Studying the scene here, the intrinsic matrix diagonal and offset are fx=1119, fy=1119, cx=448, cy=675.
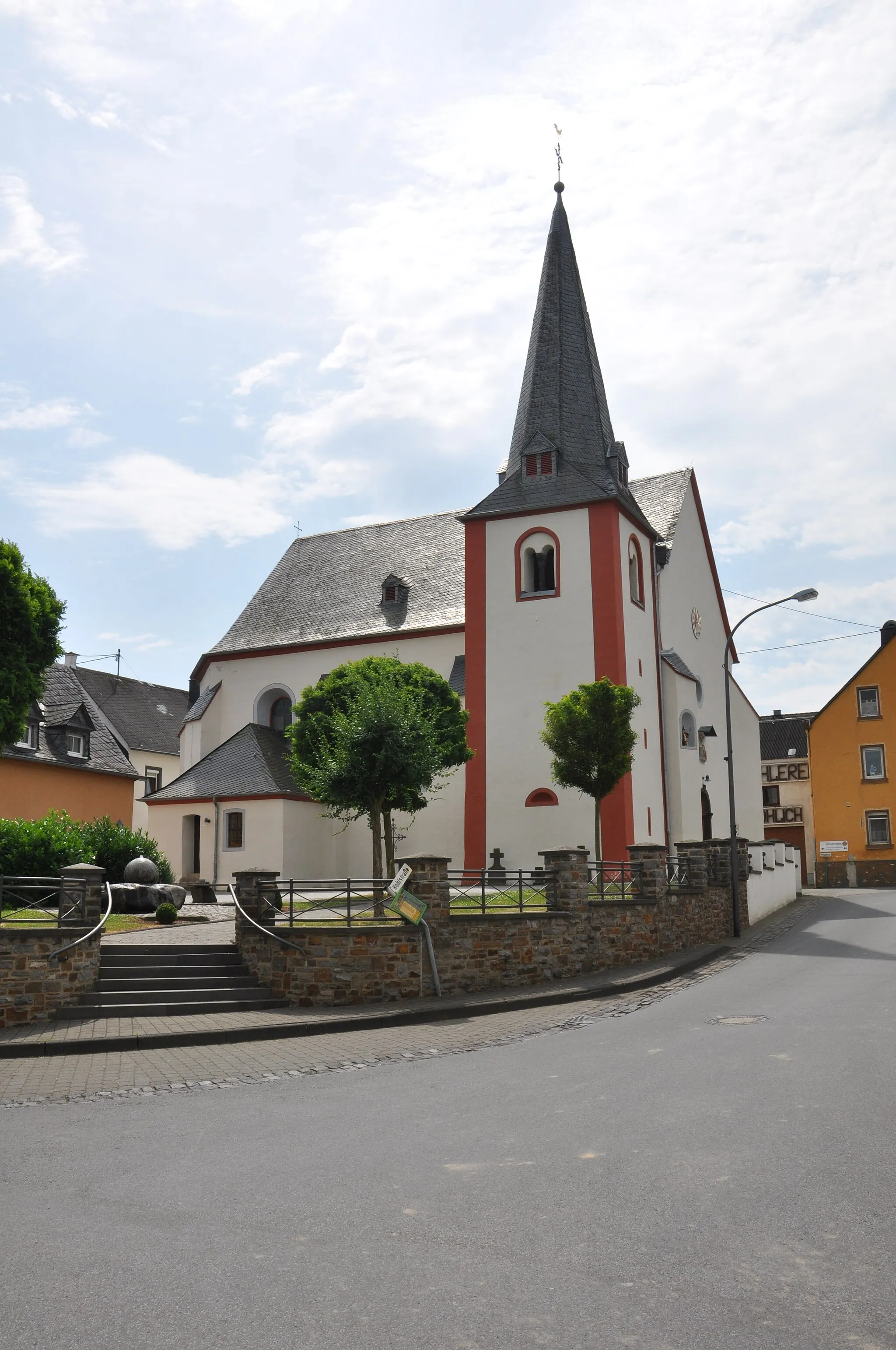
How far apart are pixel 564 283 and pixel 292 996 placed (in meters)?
30.2

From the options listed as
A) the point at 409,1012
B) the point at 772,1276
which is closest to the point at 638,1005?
the point at 409,1012

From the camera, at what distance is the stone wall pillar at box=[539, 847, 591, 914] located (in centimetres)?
1755

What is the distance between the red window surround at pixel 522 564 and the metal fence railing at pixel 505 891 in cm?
1583

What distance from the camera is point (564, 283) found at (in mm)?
38438

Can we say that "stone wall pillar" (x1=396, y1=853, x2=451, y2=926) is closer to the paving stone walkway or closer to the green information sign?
the green information sign

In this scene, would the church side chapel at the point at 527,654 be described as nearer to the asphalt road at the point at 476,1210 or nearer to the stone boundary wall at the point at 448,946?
the stone boundary wall at the point at 448,946

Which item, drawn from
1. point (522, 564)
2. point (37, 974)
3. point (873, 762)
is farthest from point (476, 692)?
point (873, 762)

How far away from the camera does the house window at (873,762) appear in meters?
53.3

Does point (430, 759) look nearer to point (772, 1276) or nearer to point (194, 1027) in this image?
point (194, 1027)

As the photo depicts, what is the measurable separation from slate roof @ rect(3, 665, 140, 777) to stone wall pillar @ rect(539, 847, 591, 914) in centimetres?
2152

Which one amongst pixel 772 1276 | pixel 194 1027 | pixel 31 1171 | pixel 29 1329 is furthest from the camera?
pixel 194 1027

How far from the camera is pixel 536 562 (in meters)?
34.6

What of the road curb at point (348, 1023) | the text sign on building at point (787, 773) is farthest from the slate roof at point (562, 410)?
the text sign on building at point (787, 773)

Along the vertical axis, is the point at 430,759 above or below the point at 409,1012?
above
